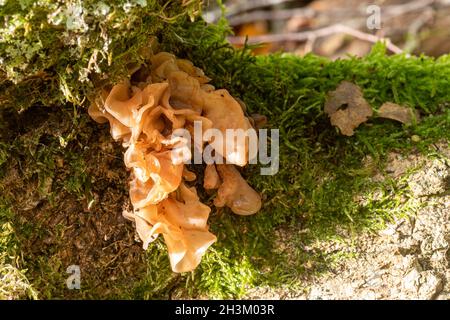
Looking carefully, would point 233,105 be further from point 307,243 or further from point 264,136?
point 307,243

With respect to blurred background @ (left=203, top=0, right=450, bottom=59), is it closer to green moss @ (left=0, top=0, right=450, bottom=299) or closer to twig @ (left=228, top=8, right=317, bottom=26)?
twig @ (left=228, top=8, right=317, bottom=26)

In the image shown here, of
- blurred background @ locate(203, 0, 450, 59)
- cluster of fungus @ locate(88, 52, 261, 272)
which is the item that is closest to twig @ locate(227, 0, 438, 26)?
blurred background @ locate(203, 0, 450, 59)

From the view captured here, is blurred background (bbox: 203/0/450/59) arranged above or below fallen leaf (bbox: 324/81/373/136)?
above

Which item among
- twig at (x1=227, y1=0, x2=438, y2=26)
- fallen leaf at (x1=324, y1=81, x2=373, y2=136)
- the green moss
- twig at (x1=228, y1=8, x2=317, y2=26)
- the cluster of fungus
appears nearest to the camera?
the cluster of fungus

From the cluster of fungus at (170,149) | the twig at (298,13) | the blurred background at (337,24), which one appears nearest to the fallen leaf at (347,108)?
the cluster of fungus at (170,149)

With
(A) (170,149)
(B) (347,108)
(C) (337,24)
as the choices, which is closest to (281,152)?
(B) (347,108)

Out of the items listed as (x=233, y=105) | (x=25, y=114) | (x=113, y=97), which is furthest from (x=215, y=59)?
(x=25, y=114)
